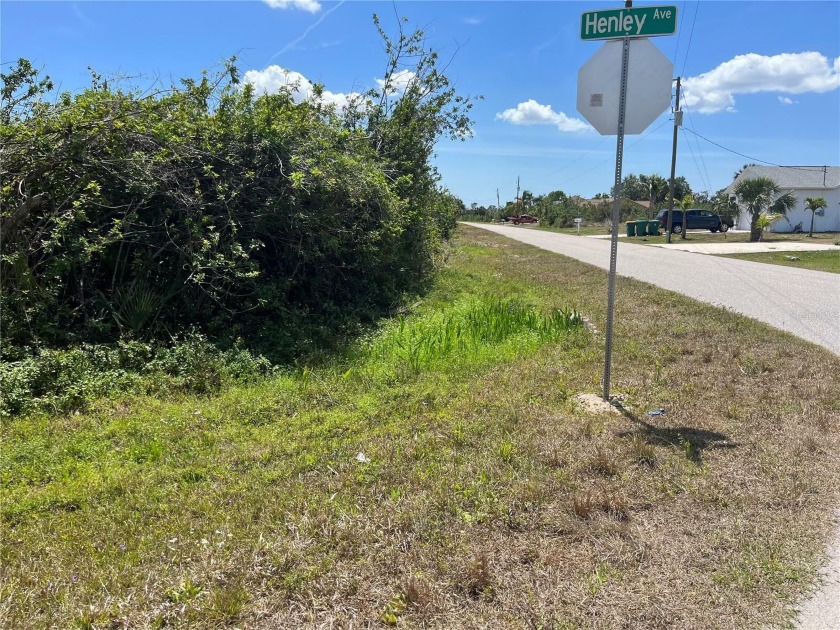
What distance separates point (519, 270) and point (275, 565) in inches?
540

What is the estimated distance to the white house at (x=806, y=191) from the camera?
42438 mm

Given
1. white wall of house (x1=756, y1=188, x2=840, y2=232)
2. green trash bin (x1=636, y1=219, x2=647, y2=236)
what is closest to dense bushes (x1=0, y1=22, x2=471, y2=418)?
green trash bin (x1=636, y1=219, x2=647, y2=236)

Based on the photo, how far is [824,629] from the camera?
2.33 meters

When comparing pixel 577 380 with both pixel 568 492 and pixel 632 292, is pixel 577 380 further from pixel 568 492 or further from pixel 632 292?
pixel 632 292

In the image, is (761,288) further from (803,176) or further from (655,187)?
(655,187)

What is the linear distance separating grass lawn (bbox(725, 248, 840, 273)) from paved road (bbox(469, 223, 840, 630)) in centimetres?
106

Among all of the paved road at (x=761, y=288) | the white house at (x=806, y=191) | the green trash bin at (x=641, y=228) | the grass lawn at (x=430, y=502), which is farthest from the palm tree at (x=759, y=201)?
the grass lawn at (x=430, y=502)

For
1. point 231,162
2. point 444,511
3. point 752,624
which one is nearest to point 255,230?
point 231,162

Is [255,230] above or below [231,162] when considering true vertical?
below

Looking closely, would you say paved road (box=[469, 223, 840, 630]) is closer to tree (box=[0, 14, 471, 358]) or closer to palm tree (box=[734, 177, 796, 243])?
tree (box=[0, 14, 471, 358])

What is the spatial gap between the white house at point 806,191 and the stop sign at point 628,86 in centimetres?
4317

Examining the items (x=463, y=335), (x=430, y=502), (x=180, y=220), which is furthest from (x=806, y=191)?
(x=430, y=502)

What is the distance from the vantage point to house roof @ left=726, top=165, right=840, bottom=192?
145 ft

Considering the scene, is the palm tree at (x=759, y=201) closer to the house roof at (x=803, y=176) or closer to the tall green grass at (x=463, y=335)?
the house roof at (x=803, y=176)
